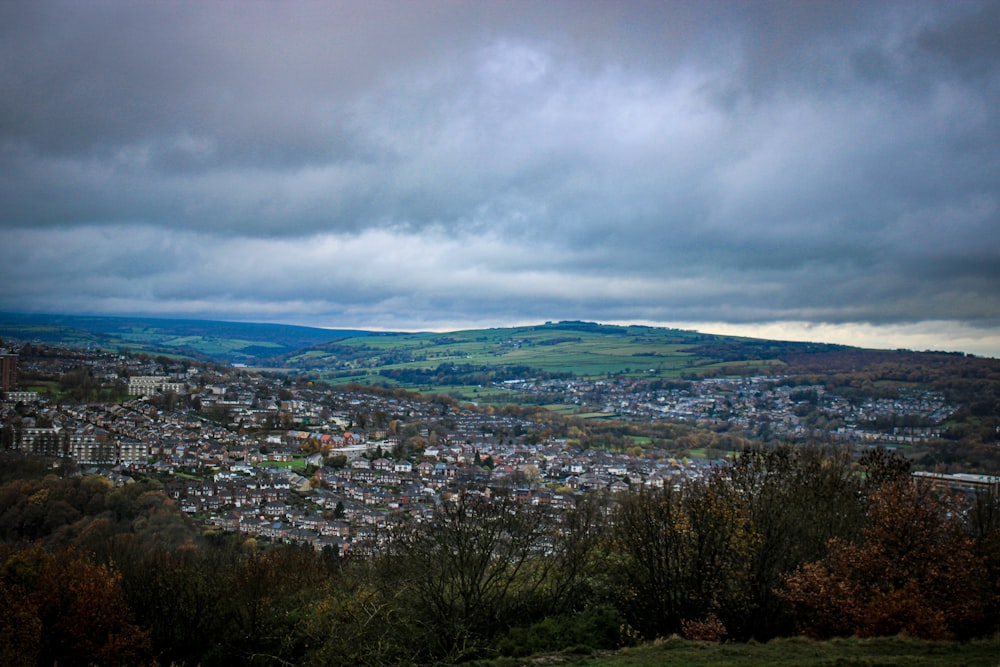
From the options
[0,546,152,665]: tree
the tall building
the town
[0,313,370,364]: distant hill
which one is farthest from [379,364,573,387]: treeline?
[0,546,152,665]: tree

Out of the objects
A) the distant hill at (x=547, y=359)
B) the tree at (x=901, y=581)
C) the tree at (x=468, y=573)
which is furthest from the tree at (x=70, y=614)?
the distant hill at (x=547, y=359)

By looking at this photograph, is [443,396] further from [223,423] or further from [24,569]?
[24,569]

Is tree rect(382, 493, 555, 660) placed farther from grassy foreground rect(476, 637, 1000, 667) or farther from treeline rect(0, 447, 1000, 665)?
grassy foreground rect(476, 637, 1000, 667)

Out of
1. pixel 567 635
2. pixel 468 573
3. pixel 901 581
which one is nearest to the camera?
pixel 901 581

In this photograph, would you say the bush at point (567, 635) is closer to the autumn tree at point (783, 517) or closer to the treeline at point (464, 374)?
the autumn tree at point (783, 517)

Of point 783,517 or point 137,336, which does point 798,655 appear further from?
point 137,336

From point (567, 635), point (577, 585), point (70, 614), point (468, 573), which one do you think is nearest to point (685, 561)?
point (577, 585)
